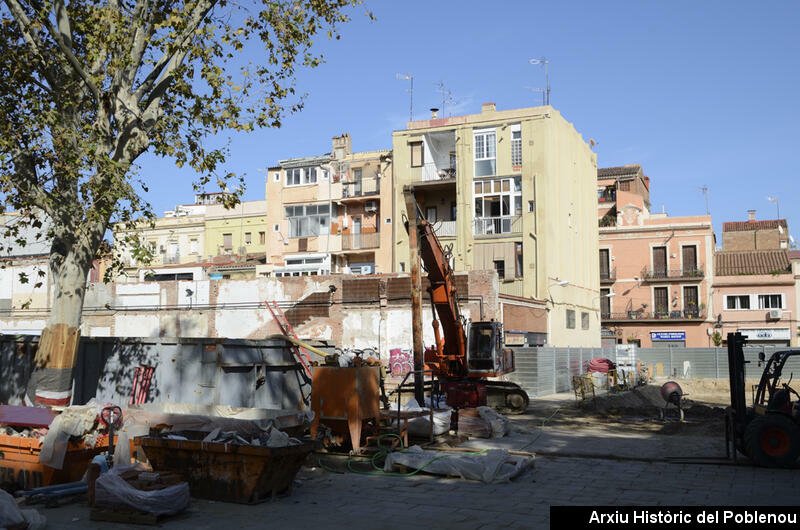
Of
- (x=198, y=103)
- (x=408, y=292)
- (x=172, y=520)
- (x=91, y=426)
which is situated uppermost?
(x=198, y=103)

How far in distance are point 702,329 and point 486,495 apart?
4695 cm

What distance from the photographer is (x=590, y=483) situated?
455 inches

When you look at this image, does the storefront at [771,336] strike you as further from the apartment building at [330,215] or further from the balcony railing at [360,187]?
the balcony railing at [360,187]

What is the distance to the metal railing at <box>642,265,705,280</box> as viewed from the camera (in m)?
53.1

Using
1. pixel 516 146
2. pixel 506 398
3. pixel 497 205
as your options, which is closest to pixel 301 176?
pixel 497 205

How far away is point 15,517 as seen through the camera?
838 cm

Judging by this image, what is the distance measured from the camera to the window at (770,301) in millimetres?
51750

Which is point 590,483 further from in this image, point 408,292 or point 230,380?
point 408,292

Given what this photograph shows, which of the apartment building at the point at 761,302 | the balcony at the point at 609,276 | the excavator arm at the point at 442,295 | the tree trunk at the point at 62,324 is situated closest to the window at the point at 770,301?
the apartment building at the point at 761,302

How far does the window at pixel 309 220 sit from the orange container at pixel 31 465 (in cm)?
3580

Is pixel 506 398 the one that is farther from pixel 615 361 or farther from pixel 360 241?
pixel 360 241

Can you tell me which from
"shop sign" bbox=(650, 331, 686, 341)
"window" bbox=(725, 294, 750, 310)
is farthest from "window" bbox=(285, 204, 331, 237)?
"window" bbox=(725, 294, 750, 310)

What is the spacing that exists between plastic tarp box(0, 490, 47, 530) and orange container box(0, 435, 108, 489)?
1.96 meters

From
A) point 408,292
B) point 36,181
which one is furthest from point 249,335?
point 36,181
